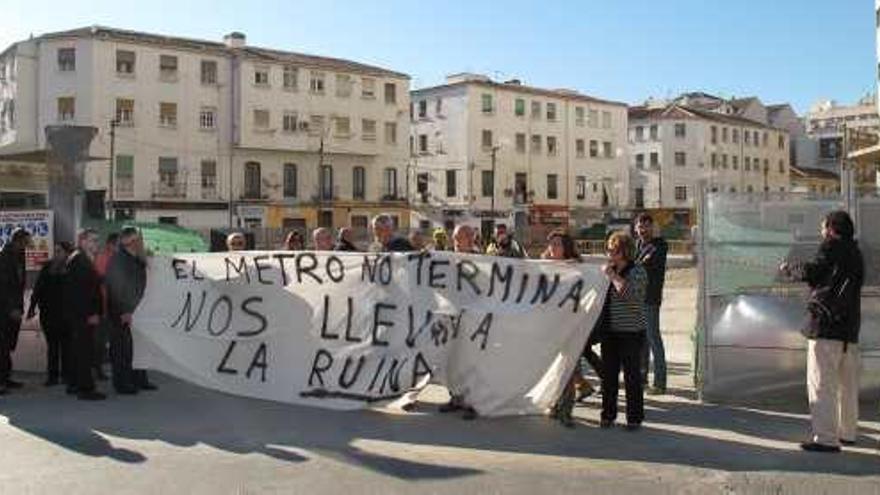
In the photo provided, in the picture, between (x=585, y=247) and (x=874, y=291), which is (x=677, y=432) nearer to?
(x=874, y=291)

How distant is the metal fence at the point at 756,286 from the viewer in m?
10.5

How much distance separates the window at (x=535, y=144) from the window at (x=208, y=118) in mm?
31257

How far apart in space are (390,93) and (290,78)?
342 inches

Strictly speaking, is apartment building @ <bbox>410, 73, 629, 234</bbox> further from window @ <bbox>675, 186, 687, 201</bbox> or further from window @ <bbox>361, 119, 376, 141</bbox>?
window @ <bbox>675, 186, 687, 201</bbox>

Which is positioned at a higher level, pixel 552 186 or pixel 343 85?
pixel 343 85

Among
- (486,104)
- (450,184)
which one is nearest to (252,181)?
(450,184)

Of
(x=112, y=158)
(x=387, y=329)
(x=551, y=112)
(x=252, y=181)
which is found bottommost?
(x=387, y=329)

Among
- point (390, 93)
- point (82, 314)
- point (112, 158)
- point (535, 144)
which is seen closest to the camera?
point (82, 314)

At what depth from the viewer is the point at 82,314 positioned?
38.6 ft

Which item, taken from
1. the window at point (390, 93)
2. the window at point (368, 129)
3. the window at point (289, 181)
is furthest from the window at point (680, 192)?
the window at point (289, 181)

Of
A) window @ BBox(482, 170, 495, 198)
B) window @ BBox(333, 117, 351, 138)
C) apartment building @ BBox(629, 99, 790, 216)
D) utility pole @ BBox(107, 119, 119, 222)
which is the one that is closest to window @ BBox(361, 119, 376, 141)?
window @ BBox(333, 117, 351, 138)

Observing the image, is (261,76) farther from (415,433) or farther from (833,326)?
(833,326)

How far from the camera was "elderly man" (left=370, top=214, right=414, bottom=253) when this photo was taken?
442 inches

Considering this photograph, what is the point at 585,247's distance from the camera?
261 feet
